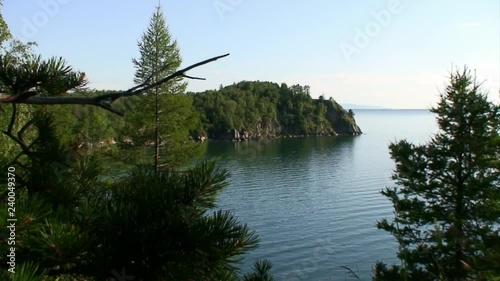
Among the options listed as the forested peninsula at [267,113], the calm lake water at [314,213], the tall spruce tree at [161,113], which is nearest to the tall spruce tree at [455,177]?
the calm lake water at [314,213]

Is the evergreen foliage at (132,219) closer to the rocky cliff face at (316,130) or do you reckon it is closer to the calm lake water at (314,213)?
the calm lake water at (314,213)

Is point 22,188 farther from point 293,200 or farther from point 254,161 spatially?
point 254,161

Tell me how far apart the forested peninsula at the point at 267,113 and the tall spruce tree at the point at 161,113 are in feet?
261

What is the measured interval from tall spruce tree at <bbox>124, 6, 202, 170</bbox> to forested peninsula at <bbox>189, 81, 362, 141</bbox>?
79591 mm

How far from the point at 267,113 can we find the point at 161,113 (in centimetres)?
11213

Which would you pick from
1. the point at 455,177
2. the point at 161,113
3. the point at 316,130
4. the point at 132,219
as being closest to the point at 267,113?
the point at 316,130

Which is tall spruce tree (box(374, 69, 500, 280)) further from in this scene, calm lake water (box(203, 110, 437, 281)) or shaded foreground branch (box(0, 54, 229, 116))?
shaded foreground branch (box(0, 54, 229, 116))

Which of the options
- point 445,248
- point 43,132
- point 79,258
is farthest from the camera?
point 445,248

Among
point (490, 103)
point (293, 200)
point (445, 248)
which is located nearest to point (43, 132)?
point (445, 248)

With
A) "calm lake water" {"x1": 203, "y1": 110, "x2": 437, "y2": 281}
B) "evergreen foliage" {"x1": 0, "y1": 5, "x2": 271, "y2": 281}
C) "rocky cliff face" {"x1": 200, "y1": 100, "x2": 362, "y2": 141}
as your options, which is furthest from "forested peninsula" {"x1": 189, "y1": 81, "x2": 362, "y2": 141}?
"evergreen foliage" {"x1": 0, "y1": 5, "x2": 271, "y2": 281}

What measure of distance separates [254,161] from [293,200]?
29.0m

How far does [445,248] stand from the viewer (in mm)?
15023

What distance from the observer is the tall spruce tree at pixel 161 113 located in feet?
81.2

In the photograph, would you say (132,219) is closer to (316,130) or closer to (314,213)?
(314,213)
